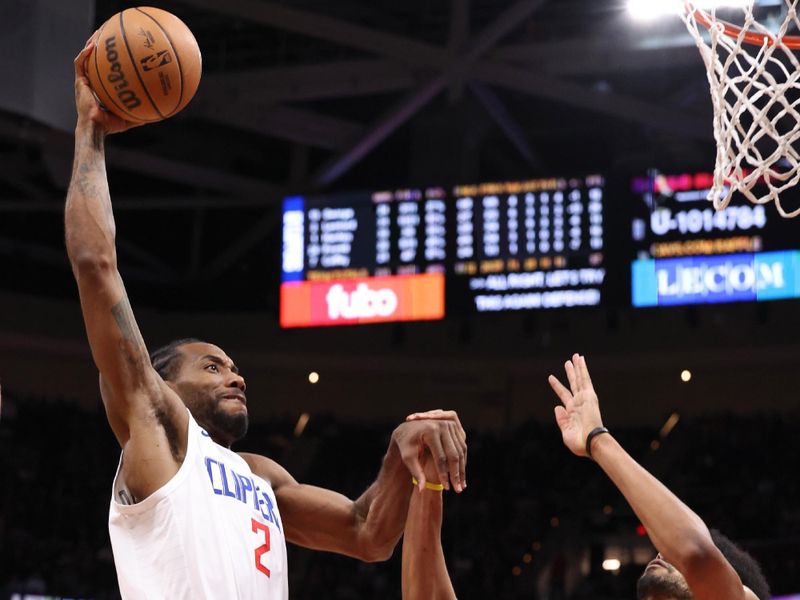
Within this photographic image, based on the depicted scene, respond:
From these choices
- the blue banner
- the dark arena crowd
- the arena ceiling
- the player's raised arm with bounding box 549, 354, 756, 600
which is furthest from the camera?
the dark arena crowd

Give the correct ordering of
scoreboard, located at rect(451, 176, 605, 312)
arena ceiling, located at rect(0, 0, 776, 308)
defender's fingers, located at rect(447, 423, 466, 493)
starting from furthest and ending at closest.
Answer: arena ceiling, located at rect(0, 0, 776, 308), scoreboard, located at rect(451, 176, 605, 312), defender's fingers, located at rect(447, 423, 466, 493)

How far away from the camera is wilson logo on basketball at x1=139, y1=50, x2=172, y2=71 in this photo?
111 inches

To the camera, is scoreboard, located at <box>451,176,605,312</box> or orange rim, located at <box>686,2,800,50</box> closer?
orange rim, located at <box>686,2,800,50</box>

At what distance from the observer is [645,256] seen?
8.04 m

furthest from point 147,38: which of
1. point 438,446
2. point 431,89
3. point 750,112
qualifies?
point 431,89

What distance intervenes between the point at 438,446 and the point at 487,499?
420 inches

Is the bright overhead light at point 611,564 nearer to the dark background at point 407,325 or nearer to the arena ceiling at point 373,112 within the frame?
the dark background at point 407,325

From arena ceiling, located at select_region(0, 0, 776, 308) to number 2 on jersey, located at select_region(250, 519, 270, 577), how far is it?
5290mm

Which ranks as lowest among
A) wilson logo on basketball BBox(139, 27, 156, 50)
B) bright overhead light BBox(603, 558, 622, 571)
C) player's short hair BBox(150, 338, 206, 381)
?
bright overhead light BBox(603, 558, 622, 571)

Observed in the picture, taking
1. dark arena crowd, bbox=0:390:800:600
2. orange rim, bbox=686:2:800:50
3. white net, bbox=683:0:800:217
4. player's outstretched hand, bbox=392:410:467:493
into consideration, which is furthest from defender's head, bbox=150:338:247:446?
dark arena crowd, bbox=0:390:800:600

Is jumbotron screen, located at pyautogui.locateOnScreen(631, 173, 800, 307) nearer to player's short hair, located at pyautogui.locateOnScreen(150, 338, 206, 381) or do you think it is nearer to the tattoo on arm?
player's short hair, located at pyautogui.locateOnScreen(150, 338, 206, 381)

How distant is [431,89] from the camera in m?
10.5

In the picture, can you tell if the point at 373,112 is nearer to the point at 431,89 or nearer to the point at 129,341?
the point at 431,89

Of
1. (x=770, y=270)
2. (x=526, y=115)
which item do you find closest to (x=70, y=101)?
(x=770, y=270)
